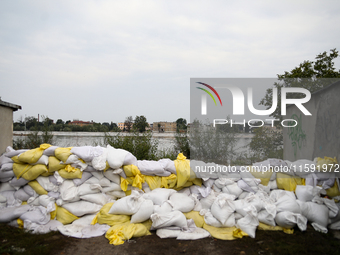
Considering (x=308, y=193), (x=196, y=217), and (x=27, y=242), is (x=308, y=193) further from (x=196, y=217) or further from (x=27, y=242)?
(x=27, y=242)

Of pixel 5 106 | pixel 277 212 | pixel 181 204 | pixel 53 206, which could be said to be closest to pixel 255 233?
pixel 277 212

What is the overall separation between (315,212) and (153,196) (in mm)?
2035

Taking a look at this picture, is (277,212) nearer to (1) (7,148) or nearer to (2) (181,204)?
(2) (181,204)

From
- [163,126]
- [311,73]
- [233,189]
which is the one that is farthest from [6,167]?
[311,73]

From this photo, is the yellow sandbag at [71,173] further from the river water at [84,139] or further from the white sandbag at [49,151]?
the river water at [84,139]

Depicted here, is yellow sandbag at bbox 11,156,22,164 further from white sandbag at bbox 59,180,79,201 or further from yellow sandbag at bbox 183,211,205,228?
yellow sandbag at bbox 183,211,205,228

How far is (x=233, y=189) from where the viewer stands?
127 inches

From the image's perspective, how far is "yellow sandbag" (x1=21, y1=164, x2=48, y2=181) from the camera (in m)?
3.14

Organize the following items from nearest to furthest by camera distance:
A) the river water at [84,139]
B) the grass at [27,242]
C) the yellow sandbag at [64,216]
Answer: the grass at [27,242] < the yellow sandbag at [64,216] < the river water at [84,139]

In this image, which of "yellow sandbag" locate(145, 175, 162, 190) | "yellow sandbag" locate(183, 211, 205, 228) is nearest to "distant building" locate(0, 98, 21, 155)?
"yellow sandbag" locate(145, 175, 162, 190)

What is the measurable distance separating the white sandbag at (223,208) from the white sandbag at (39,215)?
2.09m

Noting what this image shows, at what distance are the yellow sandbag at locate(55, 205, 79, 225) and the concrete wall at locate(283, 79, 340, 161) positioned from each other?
3.59 metres

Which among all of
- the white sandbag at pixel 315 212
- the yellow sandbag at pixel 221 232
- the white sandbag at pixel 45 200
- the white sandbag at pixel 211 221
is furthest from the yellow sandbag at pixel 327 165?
the white sandbag at pixel 45 200

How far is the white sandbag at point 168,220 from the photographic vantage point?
9.18 feet
